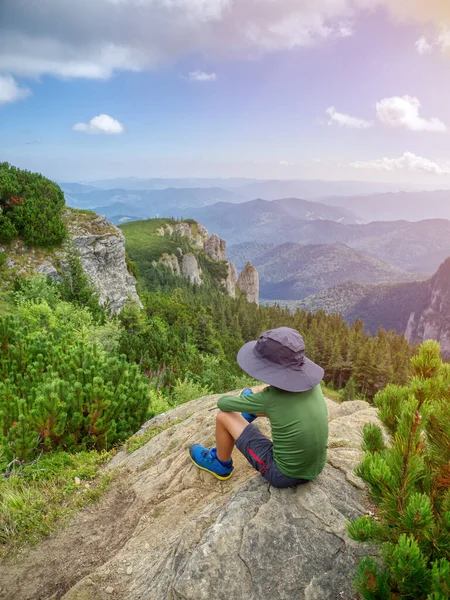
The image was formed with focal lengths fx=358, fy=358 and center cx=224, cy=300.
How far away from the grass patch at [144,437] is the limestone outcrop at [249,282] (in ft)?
408

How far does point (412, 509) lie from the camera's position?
1.98 meters

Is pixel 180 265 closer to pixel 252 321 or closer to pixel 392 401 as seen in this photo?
pixel 252 321

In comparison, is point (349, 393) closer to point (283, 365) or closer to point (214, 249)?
point (283, 365)

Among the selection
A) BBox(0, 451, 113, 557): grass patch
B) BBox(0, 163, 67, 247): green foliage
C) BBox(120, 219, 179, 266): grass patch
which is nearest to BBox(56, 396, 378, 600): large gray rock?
BBox(0, 451, 113, 557): grass patch

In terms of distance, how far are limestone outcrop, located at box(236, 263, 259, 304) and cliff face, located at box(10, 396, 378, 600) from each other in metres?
127

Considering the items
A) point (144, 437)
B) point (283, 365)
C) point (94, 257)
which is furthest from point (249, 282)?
point (283, 365)

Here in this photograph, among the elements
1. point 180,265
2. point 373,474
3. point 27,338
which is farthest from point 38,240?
point 180,265

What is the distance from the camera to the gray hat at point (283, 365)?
13.4 feet

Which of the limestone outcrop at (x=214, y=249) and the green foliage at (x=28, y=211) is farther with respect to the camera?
the limestone outcrop at (x=214, y=249)

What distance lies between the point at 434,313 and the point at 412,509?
19870cm

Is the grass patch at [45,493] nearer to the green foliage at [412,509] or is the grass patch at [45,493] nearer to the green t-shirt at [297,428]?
the green t-shirt at [297,428]

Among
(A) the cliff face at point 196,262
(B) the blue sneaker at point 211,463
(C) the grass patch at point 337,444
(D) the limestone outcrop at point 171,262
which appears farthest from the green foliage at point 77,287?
(A) the cliff face at point 196,262

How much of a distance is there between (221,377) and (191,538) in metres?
16.5

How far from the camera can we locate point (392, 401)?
3.14 meters
